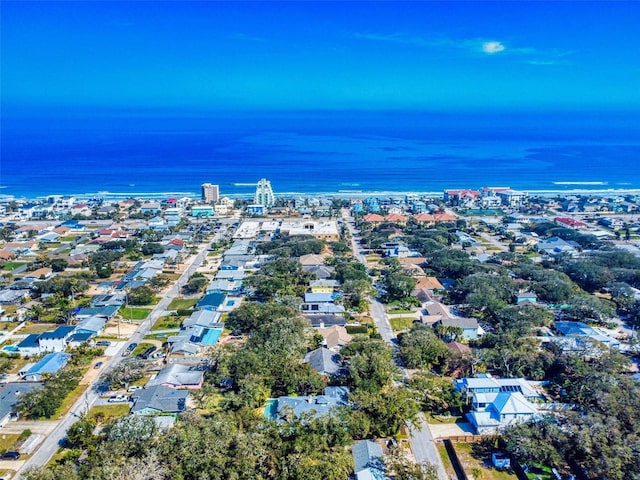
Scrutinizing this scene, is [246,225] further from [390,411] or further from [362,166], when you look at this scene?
[362,166]

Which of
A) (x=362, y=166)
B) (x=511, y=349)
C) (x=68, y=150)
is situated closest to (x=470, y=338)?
(x=511, y=349)

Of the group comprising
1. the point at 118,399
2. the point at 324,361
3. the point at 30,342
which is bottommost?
the point at 118,399

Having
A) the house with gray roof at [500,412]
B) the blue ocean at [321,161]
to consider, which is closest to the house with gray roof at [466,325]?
the house with gray roof at [500,412]

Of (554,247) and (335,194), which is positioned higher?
(554,247)

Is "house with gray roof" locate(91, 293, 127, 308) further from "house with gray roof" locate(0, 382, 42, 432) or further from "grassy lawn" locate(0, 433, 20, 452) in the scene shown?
"grassy lawn" locate(0, 433, 20, 452)

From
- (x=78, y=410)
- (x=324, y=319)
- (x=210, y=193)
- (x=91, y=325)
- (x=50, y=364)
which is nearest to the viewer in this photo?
(x=78, y=410)

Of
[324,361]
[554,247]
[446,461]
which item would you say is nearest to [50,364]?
[324,361]

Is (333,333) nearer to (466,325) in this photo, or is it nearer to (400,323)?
(400,323)

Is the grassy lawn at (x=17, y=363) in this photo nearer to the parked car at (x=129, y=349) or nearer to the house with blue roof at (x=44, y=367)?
the house with blue roof at (x=44, y=367)
